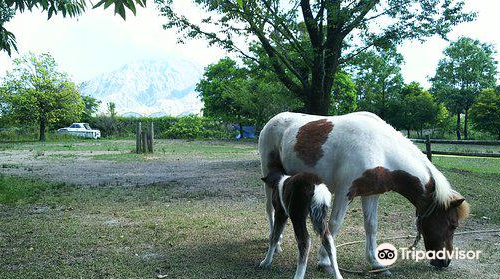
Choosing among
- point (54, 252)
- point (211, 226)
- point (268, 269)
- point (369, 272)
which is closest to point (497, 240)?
point (369, 272)

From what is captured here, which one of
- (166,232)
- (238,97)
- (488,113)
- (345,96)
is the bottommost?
(166,232)

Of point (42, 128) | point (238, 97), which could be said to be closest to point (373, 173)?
point (238, 97)

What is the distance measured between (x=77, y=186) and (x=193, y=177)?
3.46m

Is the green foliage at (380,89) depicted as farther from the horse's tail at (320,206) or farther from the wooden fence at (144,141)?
the horse's tail at (320,206)

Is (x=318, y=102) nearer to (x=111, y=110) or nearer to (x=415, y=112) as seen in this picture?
(x=415, y=112)

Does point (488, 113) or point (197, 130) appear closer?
point (488, 113)

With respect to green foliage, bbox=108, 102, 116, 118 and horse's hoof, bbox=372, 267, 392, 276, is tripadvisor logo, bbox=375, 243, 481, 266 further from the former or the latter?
green foliage, bbox=108, 102, 116, 118

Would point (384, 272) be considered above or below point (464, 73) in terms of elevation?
below

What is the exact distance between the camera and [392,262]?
4445 mm

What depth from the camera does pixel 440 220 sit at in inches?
158

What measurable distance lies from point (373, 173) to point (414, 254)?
1.53 metres

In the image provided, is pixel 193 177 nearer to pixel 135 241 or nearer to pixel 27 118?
pixel 135 241

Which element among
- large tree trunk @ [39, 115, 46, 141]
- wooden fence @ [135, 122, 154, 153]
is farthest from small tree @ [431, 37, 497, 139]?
large tree trunk @ [39, 115, 46, 141]

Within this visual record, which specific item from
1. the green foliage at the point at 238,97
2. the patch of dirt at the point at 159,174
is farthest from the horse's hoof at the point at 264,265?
the green foliage at the point at 238,97
